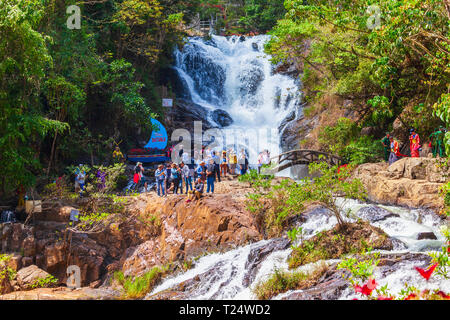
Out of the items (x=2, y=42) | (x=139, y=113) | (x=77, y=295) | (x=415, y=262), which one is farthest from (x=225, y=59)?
(x=415, y=262)

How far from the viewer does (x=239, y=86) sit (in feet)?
93.5

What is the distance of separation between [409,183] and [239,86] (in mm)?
17494

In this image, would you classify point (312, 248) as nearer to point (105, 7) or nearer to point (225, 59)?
point (105, 7)

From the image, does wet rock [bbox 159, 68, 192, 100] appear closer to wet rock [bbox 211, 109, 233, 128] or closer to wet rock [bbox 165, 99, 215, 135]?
wet rock [bbox 165, 99, 215, 135]

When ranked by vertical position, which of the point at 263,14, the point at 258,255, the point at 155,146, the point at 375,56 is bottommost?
the point at 258,255

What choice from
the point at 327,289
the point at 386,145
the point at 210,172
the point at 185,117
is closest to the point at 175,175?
the point at 210,172

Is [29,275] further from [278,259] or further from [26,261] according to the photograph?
[278,259]

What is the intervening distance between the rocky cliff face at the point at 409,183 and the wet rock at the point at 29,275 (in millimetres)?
10674

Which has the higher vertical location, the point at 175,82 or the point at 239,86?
the point at 175,82

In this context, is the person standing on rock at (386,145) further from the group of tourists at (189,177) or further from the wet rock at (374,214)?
the group of tourists at (189,177)

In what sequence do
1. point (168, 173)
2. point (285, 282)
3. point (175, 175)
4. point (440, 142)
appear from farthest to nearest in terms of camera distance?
point (168, 173) → point (175, 175) → point (440, 142) → point (285, 282)

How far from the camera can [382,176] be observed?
13.9 metres

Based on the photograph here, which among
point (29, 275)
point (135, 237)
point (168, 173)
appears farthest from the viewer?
point (168, 173)

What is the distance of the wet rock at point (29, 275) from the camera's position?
11836 millimetres
